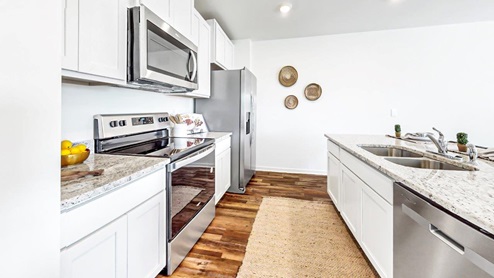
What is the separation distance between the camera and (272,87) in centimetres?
414

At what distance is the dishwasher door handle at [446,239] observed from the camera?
784 mm

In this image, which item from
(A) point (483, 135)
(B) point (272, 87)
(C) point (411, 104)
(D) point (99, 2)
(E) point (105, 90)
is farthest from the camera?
(B) point (272, 87)

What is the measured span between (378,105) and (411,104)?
485 millimetres

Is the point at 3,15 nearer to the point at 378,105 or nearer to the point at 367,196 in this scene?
the point at 367,196

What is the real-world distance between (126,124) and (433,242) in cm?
200

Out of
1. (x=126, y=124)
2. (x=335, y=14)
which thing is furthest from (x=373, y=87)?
(x=126, y=124)

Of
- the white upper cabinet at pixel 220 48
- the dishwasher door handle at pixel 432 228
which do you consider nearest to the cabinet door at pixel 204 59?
the white upper cabinet at pixel 220 48

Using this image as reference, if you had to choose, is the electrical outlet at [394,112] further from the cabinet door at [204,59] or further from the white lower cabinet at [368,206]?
the cabinet door at [204,59]

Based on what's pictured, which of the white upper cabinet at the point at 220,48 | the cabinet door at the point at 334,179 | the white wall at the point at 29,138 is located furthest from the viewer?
the white upper cabinet at the point at 220,48

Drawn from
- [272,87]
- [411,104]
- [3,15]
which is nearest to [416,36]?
[411,104]

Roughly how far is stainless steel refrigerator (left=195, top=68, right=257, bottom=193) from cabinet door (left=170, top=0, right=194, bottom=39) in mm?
888

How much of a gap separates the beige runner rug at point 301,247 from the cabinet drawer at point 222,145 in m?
0.80

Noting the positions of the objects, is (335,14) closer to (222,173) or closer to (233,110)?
(233,110)

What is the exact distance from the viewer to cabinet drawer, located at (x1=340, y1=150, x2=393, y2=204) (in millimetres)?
1215
